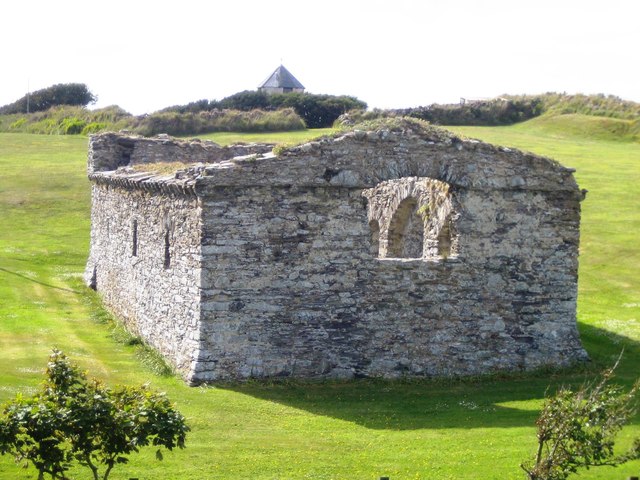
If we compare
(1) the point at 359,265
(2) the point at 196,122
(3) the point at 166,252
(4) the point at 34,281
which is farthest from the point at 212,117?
(1) the point at 359,265

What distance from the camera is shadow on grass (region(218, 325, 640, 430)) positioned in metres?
16.5

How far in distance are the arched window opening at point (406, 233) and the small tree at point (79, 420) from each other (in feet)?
43.6

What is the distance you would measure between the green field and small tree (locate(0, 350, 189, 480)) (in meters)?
2.45

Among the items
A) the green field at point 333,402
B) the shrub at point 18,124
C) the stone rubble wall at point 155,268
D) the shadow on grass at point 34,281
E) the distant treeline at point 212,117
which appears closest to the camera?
the green field at point 333,402

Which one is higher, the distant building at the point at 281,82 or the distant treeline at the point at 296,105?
the distant building at the point at 281,82

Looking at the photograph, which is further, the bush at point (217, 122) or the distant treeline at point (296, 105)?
the distant treeline at point (296, 105)

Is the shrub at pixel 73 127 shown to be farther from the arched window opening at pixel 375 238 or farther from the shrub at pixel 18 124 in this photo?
the arched window opening at pixel 375 238

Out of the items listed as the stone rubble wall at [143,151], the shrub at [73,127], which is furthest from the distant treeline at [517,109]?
the stone rubble wall at [143,151]

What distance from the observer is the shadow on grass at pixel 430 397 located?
54.2 ft

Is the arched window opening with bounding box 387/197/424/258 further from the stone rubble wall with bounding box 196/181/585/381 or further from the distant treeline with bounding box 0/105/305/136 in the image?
the distant treeline with bounding box 0/105/305/136

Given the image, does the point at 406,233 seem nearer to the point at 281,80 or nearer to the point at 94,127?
the point at 94,127

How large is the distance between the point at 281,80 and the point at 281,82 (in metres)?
0.26

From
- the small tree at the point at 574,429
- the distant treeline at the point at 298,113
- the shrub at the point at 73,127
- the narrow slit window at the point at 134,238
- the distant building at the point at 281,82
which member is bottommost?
the small tree at the point at 574,429

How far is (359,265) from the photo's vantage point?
18875 mm
